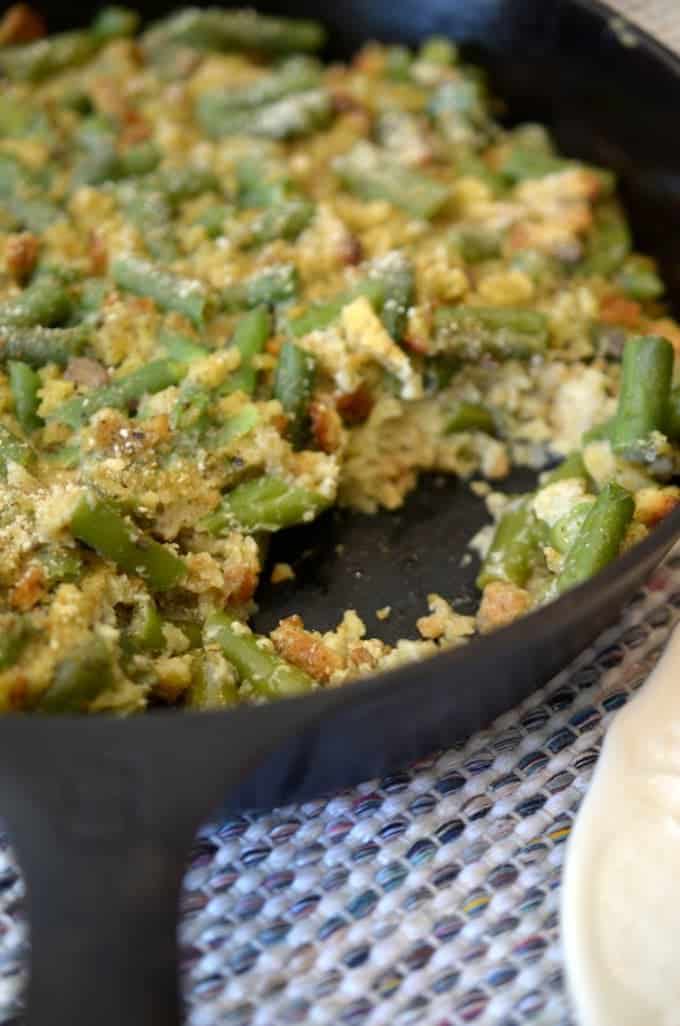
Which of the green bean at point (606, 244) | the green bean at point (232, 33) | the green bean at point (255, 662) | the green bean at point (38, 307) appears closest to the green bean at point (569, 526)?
the green bean at point (255, 662)

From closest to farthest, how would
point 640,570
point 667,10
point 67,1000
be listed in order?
1. point 67,1000
2. point 640,570
3. point 667,10

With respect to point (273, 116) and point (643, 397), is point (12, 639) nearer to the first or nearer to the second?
point (643, 397)

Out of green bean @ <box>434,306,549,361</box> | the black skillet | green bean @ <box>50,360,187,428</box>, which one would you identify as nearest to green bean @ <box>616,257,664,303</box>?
green bean @ <box>434,306,549,361</box>

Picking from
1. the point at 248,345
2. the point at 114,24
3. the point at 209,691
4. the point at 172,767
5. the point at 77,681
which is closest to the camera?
the point at 172,767

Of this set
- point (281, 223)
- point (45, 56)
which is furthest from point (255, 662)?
point (45, 56)

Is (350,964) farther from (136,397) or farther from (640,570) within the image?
(136,397)

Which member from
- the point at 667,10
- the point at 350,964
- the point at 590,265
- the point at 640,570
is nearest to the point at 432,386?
the point at 590,265
